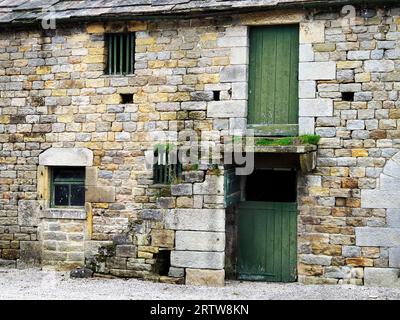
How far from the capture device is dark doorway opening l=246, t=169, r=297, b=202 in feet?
33.2

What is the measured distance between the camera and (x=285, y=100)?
32.0 ft

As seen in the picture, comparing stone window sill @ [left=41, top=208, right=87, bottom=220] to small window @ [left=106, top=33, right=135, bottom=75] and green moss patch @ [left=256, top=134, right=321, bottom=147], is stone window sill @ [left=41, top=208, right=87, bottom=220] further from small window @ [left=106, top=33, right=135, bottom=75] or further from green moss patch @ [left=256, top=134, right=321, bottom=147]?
green moss patch @ [left=256, top=134, right=321, bottom=147]

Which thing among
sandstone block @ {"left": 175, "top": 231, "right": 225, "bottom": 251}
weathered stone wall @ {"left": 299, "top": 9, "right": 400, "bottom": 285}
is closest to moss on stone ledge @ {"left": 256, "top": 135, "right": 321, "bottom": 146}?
weathered stone wall @ {"left": 299, "top": 9, "right": 400, "bottom": 285}

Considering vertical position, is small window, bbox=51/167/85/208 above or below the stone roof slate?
below

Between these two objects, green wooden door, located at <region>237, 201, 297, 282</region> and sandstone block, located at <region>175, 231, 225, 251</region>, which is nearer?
sandstone block, located at <region>175, 231, 225, 251</region>

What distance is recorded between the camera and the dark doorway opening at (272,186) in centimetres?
1012

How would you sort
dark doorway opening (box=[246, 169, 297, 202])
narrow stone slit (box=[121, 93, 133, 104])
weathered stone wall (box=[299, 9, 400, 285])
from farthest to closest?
narrow stone slit (box=[121, 93, 133, 104]) → dark doorway opening (box=[246, 169, 297, 202]) → weathered stone wall (box=[299, 9, 400, 285])

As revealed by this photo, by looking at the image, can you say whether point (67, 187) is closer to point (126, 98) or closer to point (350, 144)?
point (126, 98)

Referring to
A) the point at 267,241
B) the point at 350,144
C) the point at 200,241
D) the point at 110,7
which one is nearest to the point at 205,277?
the point at 200,241

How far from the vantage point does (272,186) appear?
33.5 feet

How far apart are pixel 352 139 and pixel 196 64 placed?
2670 mm

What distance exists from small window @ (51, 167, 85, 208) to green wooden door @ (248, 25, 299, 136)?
3.04m

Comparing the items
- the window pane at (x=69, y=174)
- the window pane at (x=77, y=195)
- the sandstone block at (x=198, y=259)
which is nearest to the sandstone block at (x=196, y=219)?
the sandstone block at (x=198, y=259)

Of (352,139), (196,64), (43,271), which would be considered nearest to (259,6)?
(196,64)
